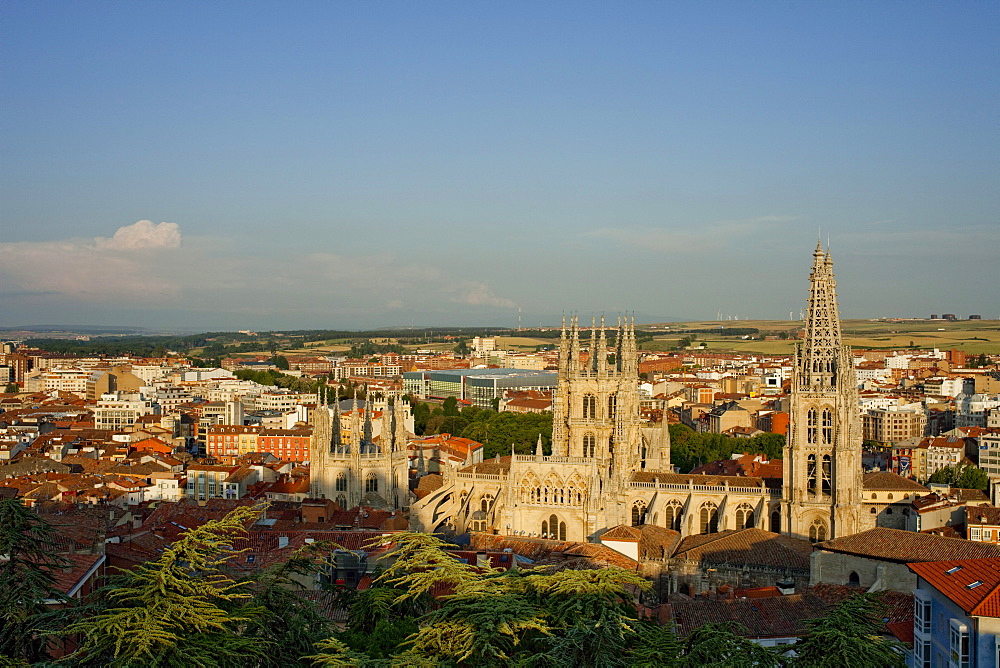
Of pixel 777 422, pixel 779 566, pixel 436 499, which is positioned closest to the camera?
pixel 779 566

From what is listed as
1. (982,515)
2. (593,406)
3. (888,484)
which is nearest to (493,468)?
(593,406)

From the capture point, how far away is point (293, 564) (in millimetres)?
24875

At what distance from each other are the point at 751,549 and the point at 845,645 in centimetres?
2419

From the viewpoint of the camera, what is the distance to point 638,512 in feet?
177

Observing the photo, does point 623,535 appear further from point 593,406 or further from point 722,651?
point 722,651

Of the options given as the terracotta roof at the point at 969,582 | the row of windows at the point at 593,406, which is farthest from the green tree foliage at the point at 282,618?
the row of windows at the point at 593,406

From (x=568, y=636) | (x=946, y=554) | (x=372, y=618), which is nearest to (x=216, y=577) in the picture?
(x=372, y=618)

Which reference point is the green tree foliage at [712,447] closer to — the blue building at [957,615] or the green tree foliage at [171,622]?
the blue building at [957,615]

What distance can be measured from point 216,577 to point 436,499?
3080cm

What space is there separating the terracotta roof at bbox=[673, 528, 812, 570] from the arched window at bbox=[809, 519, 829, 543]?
2.42 metres

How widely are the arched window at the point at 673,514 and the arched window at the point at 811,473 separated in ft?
19.6

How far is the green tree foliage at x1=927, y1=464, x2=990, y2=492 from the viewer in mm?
73381

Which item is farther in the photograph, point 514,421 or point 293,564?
point 514,421

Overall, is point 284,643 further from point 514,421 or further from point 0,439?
point 0,439
